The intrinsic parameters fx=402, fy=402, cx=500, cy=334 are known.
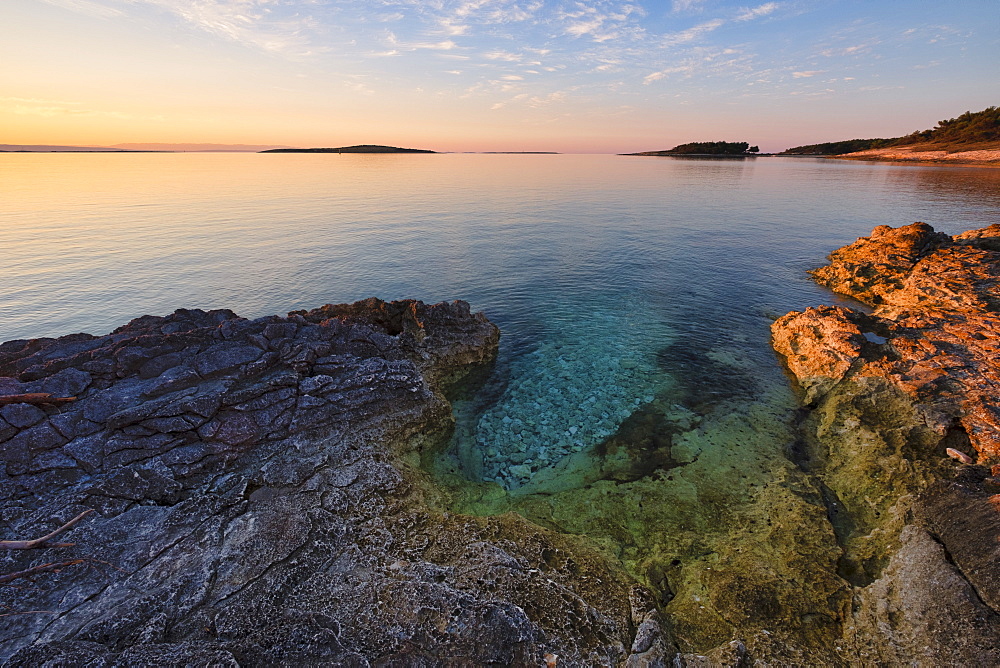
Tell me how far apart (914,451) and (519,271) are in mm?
25126

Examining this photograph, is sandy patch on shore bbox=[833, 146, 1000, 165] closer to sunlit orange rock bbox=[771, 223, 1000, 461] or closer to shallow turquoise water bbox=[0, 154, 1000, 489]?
shallow turquoise water bbox=[0, 154, 1000, 489]

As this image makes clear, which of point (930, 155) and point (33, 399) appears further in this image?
point (930, 155)

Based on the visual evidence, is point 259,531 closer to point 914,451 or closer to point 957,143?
point 914,451

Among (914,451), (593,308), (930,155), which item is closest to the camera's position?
(914,451)

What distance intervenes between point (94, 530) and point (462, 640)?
819cm

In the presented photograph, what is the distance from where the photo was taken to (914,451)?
1174 cm

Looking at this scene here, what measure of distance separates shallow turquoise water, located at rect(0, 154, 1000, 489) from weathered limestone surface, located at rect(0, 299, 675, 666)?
387 cm

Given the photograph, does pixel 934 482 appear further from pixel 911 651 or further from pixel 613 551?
pixel 613 551

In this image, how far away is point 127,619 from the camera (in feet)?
23.1

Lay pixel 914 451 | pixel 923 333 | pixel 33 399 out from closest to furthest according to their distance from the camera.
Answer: pixel 33 399 → pixel 914 451 → pixel 923 333

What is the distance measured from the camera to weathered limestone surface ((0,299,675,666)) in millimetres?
6961

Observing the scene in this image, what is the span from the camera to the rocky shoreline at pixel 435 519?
280 inches

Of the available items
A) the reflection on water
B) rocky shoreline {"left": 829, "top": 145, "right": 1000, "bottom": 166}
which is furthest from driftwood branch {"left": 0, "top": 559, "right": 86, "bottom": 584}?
rocky shoreline {"left": 829, "top": 145, "right": 1000, "bottom": 166}

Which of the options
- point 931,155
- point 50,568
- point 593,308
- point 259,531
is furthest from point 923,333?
point 931,155
